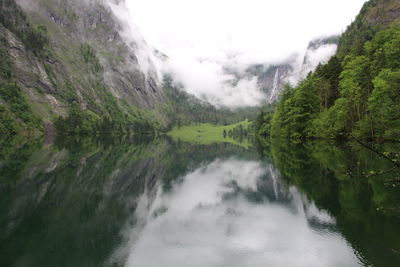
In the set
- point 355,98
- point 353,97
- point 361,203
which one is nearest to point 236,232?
point 361,203

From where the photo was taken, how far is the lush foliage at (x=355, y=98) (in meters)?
41.6

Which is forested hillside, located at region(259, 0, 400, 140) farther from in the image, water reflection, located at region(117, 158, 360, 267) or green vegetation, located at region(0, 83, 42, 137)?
green vegetation, located at region(0, 83, 42, 137)

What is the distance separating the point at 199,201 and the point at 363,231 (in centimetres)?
1150

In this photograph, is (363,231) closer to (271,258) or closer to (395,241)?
(395,241)

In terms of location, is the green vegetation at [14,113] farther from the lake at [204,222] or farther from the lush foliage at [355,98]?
the lake at [204,222]

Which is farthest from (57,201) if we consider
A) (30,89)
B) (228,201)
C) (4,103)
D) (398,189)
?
(30,89)

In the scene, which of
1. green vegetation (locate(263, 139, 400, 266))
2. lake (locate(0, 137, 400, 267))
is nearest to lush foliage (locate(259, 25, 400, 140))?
green vegetation (locate(263, 139, 400, 266))

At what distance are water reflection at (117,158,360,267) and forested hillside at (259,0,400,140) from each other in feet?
48.6

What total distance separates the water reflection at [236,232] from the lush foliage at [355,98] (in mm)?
14027

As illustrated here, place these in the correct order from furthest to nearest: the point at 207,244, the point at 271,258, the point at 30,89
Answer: the point at 30,89 < the point at 207,244 < the point at 271,258

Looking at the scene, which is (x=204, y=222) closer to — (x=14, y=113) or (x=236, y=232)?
(x=236, y=232)

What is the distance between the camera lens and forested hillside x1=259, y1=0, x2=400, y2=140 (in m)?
42.2

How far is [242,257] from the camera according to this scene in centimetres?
1183

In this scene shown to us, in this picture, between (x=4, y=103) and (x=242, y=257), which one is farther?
(x=4, y=103)
